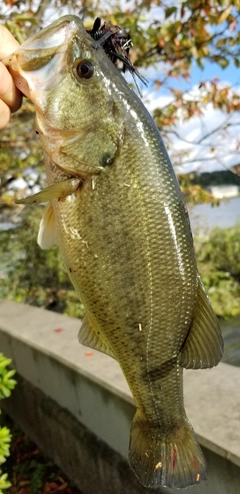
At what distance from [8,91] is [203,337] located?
100cm

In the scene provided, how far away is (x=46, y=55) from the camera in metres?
1.50

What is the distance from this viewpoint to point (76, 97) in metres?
1.56

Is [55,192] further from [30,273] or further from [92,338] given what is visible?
[30,273]

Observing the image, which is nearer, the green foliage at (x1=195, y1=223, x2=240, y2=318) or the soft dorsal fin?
the soft dorsal fin

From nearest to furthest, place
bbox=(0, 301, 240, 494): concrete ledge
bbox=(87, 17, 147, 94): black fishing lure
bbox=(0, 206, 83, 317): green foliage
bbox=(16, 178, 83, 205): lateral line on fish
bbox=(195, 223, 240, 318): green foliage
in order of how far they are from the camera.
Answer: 1. bbox=(16, 178, 83, 205): lateral line on fish
2. bbox=(87, 17, 147, 94): black fishing lure
3. bbox=(0, 301, 240, 494): concrete ledge
4. bbox=(0, 206, 83, 317): green foliage
5. bbox=(195, 223, 240, 318): green foliage

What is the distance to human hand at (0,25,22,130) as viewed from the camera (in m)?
1.50

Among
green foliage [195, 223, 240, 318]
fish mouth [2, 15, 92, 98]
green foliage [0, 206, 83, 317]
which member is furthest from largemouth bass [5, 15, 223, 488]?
green foliage [195, 223, 240, 318]

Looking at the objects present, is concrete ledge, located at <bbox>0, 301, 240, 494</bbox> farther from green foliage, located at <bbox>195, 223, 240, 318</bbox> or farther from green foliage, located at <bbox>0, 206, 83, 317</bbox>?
green foliage, located at <bbox>195, 223, 240, 318</bbox>

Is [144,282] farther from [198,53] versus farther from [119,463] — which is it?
[198,53]

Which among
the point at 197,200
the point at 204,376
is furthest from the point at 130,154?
the point at 197,200

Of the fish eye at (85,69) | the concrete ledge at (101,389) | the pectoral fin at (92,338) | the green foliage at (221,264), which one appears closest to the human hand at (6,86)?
the fish eye at (85,69)

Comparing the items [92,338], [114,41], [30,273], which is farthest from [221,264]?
[114,41]

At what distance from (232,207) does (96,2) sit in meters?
11.2

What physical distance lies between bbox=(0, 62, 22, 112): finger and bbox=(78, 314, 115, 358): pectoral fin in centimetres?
74
